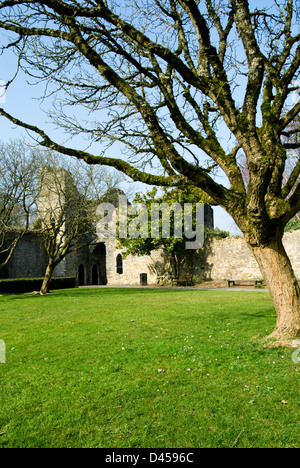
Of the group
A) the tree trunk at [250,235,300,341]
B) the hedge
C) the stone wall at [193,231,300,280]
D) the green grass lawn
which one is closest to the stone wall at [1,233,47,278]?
the hedge

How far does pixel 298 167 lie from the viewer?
604 cm

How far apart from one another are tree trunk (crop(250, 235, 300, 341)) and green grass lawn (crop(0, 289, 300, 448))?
522mm

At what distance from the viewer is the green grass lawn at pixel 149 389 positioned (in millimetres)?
2801

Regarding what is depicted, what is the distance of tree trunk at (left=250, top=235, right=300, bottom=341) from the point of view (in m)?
5.39

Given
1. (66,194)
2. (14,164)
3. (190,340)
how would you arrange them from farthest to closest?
1. (66,194)
2. (14,164)
3. (190,340)

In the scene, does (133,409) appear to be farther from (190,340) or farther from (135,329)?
(135,329)

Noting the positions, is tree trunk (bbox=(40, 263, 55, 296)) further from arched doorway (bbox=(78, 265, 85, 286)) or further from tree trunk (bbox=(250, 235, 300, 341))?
arched doorway (bbox=(78, 265, 85, 286))

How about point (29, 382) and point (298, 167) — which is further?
point (298, 167)

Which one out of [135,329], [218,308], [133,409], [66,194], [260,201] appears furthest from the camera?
[66,194]

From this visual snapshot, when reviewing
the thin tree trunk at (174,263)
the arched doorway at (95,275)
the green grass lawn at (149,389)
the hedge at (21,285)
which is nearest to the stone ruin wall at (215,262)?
the thin tree trunk at (174,263)

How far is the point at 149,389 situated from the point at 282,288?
2916mm

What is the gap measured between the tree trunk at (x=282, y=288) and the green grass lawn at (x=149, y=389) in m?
0.52

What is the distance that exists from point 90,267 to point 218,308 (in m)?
25.8
